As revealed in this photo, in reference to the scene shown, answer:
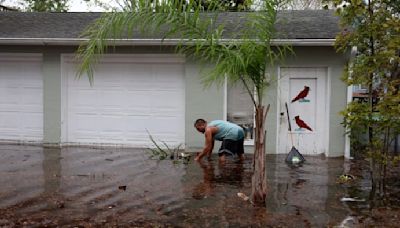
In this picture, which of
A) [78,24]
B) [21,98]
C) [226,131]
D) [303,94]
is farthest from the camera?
[78,24]

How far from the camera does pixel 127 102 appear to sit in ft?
40.1

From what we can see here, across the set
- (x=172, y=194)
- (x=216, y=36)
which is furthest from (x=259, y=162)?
(x=216, y=36)

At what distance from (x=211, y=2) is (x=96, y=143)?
7242 millimetres

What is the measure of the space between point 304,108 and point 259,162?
522 cm

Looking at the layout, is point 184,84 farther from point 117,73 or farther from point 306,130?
point 306,130

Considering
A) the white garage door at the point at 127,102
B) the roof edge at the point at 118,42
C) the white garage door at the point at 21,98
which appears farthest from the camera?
the white garage door at the point at 21,98

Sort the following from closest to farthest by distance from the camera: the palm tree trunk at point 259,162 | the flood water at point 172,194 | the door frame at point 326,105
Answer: the flood water at point 172,194
the palm tree trunk at point 259,162
the door frame at point 326,105

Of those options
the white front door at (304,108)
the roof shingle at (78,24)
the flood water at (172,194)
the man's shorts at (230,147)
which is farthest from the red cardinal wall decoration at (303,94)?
the man's shorts at (230,147)

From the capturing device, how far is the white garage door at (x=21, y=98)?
495 inches

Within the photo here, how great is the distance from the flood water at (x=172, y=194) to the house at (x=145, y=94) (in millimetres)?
1312

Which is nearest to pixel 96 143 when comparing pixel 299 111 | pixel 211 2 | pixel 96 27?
pixel 299 111

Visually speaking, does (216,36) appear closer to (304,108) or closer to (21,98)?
(304,108)

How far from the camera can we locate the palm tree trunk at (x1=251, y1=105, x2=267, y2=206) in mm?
6488

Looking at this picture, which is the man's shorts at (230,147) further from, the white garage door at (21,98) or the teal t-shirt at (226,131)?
the white garage door at (21,98)
